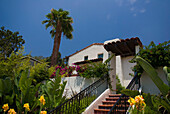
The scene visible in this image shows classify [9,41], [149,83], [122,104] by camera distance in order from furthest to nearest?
1. [9,41]
2. [149,83]
3. [122,104]

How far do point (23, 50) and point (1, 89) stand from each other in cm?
453

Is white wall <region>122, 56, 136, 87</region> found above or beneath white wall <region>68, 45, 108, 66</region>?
beneath

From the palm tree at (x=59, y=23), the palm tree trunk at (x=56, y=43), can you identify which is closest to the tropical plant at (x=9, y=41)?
the palm tree at (x=59, y=23)

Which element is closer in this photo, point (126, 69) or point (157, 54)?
point (157, 54)

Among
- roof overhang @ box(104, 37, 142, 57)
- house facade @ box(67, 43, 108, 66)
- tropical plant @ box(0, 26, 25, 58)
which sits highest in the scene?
tropical plant @ box(0, 26, 25, 58)

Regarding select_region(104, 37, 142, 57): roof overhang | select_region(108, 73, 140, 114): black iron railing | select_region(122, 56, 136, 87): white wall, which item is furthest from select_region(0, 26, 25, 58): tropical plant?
select_region(108, 73, 140, 114): black iron railing

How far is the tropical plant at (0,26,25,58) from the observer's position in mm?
22917

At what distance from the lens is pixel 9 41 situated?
23828 mm

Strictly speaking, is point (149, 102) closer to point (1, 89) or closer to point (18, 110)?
point (18, 110)

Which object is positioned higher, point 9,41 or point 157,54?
point 9,41

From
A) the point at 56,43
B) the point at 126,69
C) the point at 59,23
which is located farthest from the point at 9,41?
the point at 126,69

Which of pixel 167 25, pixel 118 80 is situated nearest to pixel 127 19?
pixel 167 25

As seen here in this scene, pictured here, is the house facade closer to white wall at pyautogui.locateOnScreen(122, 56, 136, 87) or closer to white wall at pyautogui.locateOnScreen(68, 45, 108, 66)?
white wall at pyautogui.locateOnScreen(68, 45, 108, 66)

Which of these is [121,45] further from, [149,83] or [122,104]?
[122,104]
